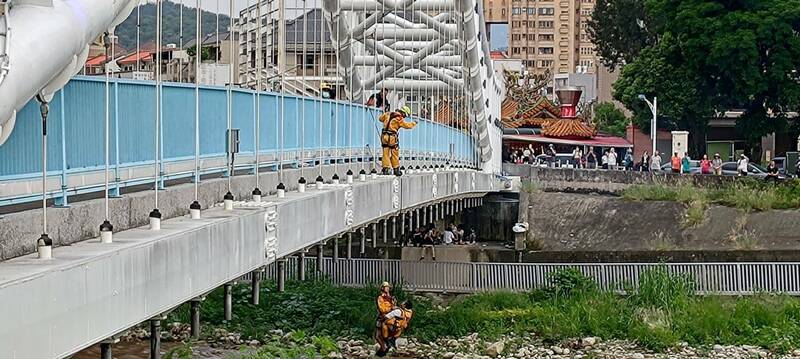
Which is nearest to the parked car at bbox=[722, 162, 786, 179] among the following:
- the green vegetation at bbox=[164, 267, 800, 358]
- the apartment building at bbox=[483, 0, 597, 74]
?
the green vegetation at bbox=[164, 267, 800, 358]

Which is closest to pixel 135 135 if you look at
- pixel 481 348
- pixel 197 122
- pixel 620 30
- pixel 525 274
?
pixel 197 122

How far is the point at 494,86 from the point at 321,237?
31.4 meters

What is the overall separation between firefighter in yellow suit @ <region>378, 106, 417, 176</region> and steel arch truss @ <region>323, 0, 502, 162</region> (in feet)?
32.0

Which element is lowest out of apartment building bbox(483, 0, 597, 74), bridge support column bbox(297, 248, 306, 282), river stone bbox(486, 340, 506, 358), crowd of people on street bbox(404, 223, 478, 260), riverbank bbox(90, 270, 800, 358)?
river stone bbox(486, 340, 506, 358)

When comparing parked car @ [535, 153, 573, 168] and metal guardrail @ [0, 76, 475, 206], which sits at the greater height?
metal guardrail @ [0, 76, 475, 206]

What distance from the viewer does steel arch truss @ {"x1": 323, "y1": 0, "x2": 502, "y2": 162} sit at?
34.9 meters

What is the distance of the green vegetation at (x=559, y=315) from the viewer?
1065 inches

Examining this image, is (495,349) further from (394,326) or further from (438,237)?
(438,237)

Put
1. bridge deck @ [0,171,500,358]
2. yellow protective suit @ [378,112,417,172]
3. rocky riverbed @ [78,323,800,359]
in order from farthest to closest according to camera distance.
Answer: rocky riverbed @ [78,323,800,359]
yellow protective suit @ [378,112,417,172]
bridge deck @ [0,171,500,358]

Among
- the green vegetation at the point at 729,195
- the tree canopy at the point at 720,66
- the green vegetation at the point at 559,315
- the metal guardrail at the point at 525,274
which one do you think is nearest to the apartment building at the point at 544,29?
the tree canopy at the point at 720,66

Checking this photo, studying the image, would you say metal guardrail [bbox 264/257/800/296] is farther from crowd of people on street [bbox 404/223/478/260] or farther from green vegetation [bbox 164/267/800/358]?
crowd of people on street [bbox 404/223/478/260]

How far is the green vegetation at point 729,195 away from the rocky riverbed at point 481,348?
473 inches

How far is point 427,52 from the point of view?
38469 millimetres

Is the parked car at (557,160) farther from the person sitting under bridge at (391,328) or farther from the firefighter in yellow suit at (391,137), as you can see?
the firefighter in yellow suit at (391,137)
